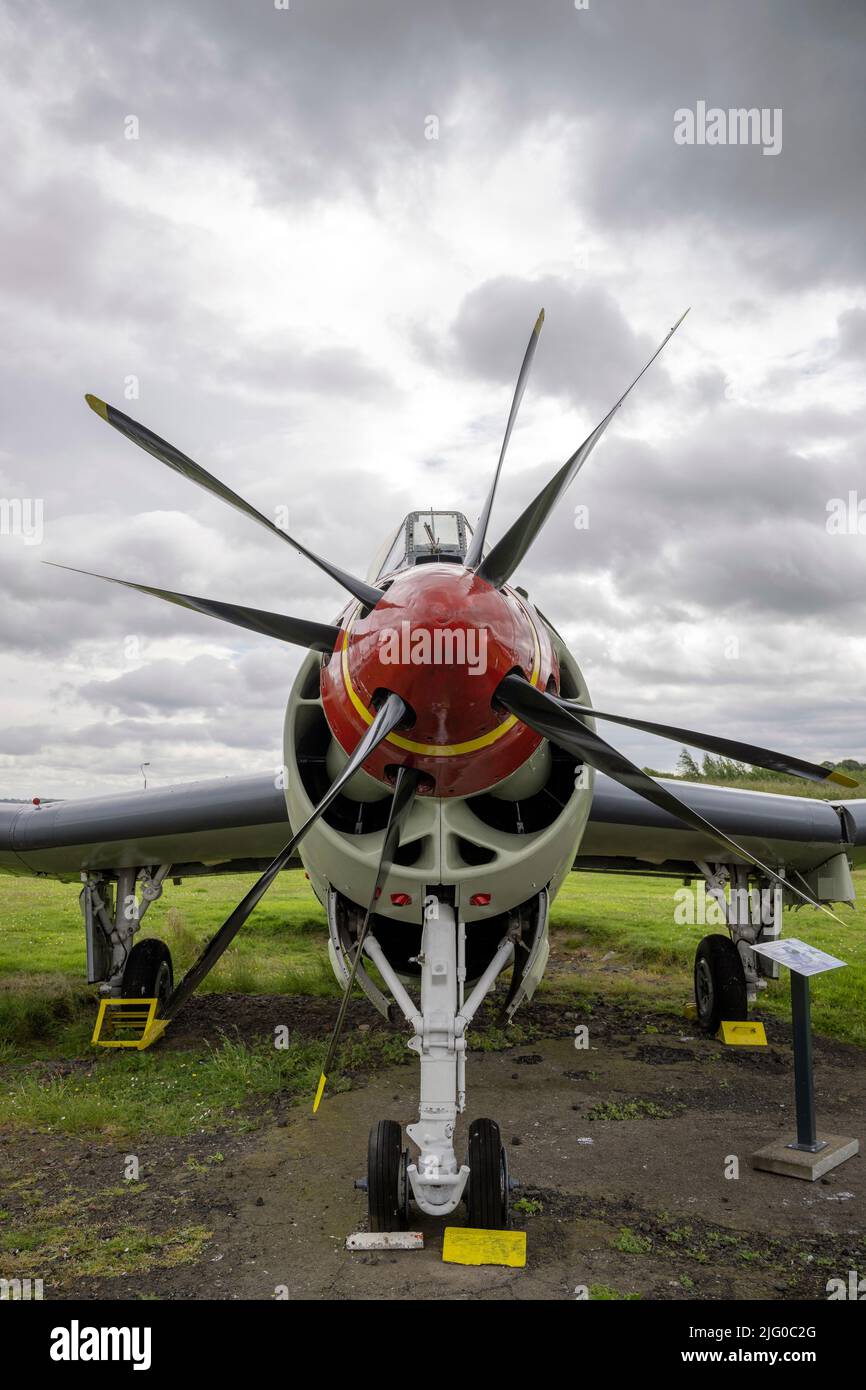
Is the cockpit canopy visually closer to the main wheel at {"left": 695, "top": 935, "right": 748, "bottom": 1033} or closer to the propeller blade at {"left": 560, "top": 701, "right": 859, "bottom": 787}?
the propeller blade at {"left": 560, "top": 701, "right": 859, "bottom": 787}

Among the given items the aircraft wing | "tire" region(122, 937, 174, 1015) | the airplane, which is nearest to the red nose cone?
the airplane

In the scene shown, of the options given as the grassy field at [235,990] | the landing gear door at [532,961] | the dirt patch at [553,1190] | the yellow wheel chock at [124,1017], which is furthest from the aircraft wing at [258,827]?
the landing gear door at [532,961]

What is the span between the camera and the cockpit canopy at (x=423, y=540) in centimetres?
549

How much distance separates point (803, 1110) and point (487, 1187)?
268cm

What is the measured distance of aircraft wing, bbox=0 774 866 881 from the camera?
803 cm

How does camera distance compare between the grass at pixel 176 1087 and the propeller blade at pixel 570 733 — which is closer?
the propeller blade at pixel 570 733

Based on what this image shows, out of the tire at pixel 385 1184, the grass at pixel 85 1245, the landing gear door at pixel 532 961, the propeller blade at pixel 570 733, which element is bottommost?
the grass at pixel 85 1245

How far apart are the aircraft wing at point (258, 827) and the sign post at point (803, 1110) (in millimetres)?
1710

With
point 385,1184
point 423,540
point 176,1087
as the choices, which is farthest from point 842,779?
point 176,1087

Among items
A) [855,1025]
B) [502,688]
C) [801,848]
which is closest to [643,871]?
[801,848]

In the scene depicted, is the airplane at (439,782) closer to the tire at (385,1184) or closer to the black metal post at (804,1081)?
the tire at (385,1184)

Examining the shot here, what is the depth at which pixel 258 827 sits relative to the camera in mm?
8273

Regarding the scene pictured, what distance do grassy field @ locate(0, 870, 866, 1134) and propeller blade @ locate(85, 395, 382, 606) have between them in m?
4.73
